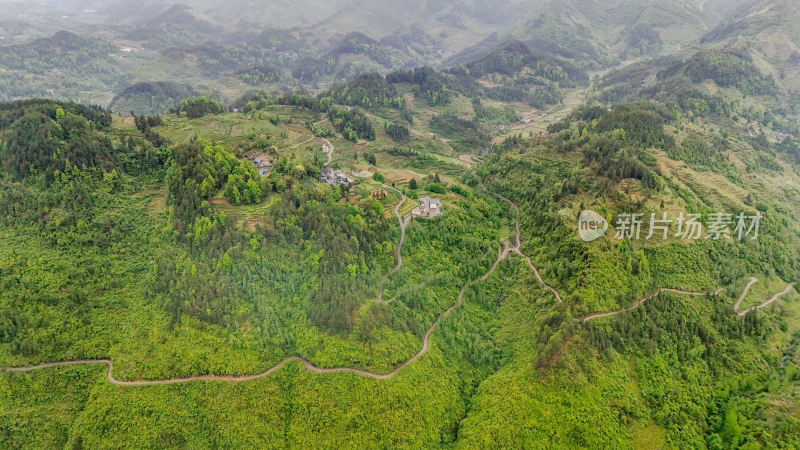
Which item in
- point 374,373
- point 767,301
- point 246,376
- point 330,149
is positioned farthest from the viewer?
point 330,149

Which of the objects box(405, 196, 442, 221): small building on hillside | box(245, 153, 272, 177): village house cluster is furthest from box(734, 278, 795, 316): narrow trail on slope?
box(245, 153, 272, 177): village house cluster

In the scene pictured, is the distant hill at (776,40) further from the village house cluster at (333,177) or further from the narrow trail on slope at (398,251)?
the village house cluster at (333,177)

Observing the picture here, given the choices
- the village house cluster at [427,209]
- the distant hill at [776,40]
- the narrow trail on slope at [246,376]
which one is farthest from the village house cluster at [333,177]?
the distant hill at [776,40]

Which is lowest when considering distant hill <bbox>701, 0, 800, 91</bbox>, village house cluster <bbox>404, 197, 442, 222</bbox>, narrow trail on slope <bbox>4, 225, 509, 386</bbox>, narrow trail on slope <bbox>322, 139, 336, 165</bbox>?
narrow trail on slope <bbox>322, 139, 336, 165</bbox>

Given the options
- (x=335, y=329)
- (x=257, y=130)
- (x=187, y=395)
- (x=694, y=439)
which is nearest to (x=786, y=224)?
(x=694, y=439)

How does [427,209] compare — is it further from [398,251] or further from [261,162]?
[261,162]

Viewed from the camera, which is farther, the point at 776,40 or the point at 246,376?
the point at 776,40

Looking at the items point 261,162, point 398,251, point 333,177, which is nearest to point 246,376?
point 398,251

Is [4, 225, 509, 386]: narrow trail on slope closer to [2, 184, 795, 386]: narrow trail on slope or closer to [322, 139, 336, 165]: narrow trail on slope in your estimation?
[2, 184, 795, 386]: narrow trail on slope

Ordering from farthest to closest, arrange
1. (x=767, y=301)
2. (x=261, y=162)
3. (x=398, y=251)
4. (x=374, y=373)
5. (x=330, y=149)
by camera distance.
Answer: (x=330, y=149), (x=261, y=162), (x=398, y=251), (x=767, y=301), (x=374, y=373)

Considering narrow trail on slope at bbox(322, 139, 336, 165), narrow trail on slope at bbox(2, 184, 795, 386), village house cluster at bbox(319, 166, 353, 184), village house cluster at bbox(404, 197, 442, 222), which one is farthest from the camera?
narrow trail on slope at bbox(322, 139, 336, 165)

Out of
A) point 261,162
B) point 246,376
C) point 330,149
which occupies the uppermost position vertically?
point 261,162
